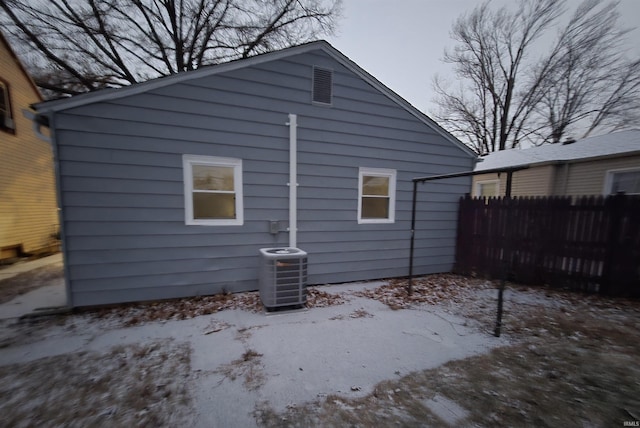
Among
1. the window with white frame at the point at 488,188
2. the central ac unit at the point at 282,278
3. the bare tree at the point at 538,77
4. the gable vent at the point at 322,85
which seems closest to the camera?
the central ac unit at the point at 282,278

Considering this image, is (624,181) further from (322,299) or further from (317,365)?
(317,365)

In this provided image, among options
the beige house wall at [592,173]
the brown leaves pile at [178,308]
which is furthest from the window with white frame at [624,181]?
the brown leaves pile at [178,308]

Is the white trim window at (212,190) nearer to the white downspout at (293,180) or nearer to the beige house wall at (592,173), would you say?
the white downspout at (293,180)

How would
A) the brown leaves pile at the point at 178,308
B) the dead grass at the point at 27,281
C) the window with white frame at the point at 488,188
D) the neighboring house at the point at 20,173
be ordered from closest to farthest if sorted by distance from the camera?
the brown leaves pile at the point at 178,308, the dead grass at the point at 27,281, the neighboring house at the point at 20,173, the window with white frame at the point at 488,188

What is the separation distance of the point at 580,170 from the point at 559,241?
6540 mm

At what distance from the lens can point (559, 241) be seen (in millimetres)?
4934

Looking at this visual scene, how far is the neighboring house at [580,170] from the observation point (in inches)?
309

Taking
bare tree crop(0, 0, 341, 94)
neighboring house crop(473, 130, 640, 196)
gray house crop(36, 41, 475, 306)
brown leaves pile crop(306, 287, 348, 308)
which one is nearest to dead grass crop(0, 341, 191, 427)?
gray house crop(36, 41, 475, 306)

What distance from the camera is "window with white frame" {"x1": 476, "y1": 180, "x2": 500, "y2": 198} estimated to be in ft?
35.6

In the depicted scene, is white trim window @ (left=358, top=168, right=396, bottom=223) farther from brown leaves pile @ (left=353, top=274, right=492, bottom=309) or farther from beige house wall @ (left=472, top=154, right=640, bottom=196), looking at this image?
beige house wall @ (left=472, top=154, right=640, bottom=196)

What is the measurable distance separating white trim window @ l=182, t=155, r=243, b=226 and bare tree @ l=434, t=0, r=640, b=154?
21205 mm

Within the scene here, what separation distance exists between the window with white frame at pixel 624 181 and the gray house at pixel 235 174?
24.5ft

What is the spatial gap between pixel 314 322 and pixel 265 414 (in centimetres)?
160

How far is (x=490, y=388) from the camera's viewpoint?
7.20 feet
